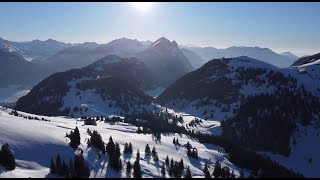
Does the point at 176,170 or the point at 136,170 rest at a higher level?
the point at 136,170

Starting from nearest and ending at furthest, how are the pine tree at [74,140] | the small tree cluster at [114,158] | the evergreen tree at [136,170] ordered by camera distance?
the evergreen tree at [136,170]
the small tree cluster at [114,158]
the pine tree at [74,140]

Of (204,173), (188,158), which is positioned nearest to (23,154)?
(204,173)

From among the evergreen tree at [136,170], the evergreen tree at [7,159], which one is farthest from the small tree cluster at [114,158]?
the evergreen tree at [7,159]

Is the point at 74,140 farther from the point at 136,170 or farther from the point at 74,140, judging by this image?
the point at 136,170

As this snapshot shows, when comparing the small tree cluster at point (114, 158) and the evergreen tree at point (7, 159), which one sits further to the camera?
the small tree cluster at point (114, 158)

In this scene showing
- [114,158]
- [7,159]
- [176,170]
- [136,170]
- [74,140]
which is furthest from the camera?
[74,140]

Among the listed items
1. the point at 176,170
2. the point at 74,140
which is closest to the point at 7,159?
the point at 74,140

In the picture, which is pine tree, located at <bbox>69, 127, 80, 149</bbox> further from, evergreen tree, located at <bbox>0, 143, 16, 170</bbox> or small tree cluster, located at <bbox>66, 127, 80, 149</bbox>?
evergreen tree, located at <bbox>0, 143, 16, 170</bbox>

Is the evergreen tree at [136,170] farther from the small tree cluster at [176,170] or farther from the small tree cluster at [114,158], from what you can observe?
the small tree cluster at [176,170]

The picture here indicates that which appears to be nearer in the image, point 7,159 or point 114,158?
point 7,159

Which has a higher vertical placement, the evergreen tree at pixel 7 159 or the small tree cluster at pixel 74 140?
the small tree cluster at pixel 74 140

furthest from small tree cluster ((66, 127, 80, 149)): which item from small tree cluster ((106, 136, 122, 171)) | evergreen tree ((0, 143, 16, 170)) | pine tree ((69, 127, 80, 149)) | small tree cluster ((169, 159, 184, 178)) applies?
small tree cluster ((169, 159, 184, 178))
